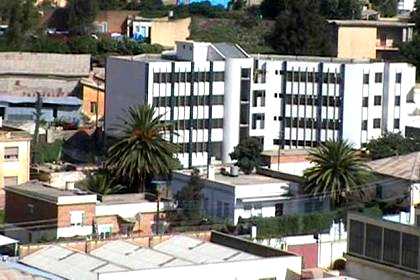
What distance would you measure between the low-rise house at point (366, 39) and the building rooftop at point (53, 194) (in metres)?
28.4

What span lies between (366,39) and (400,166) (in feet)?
82.3

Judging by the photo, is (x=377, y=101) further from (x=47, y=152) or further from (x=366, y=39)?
(x=366, y=39)

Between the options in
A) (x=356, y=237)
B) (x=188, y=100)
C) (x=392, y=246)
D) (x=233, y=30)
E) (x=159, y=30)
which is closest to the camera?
(x=392, y=246)

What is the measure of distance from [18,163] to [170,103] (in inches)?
307

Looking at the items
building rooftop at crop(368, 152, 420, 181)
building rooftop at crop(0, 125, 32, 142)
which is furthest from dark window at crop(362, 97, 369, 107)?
building rooftop at crop(0, 125, 32, 142)

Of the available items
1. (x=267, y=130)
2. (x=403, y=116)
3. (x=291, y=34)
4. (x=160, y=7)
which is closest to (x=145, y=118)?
(x=267, y=130)

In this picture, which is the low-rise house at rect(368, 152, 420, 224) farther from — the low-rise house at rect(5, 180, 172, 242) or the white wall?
the white wall

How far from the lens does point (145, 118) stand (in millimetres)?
46250

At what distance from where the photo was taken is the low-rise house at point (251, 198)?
140 feet

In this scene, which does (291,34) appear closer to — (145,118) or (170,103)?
(170,103)

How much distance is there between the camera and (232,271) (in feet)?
96.8

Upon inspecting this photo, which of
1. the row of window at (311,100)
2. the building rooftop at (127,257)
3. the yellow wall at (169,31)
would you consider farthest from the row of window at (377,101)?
the building rooftop at (127,257)

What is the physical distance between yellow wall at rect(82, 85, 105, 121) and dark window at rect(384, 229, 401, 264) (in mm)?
33028

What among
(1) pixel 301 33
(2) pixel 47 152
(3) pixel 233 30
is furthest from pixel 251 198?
(3) pixel 233 30
